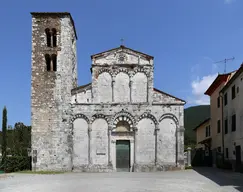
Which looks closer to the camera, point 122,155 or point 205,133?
point 122,155

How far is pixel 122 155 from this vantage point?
31844mm

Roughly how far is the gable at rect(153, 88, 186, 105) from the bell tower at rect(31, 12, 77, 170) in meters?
8.18

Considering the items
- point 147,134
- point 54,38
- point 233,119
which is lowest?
point 147,134

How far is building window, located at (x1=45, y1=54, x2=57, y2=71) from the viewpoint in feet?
104

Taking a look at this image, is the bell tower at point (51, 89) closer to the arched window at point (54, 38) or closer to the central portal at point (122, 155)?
the arched window at point (54, 38)

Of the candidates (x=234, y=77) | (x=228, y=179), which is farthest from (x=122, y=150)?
(x=234, y=77)

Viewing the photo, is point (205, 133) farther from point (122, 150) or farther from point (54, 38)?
point (54, 38)

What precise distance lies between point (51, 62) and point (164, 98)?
37.0ft

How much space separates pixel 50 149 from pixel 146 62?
12281 mm

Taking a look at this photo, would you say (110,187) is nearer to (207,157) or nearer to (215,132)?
(215,132)

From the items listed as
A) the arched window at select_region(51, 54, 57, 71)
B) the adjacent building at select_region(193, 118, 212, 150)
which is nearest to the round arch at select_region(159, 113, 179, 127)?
the arched window at select_region(51, 54, 57, 71)

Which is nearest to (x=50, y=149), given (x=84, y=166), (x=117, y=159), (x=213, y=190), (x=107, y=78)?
(x=84, y=166)

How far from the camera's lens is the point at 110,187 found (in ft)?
59.0

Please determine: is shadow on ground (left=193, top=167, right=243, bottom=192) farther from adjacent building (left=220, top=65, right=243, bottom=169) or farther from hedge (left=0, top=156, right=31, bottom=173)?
hedge (left=0, top=156, right=31, bottom=173)
